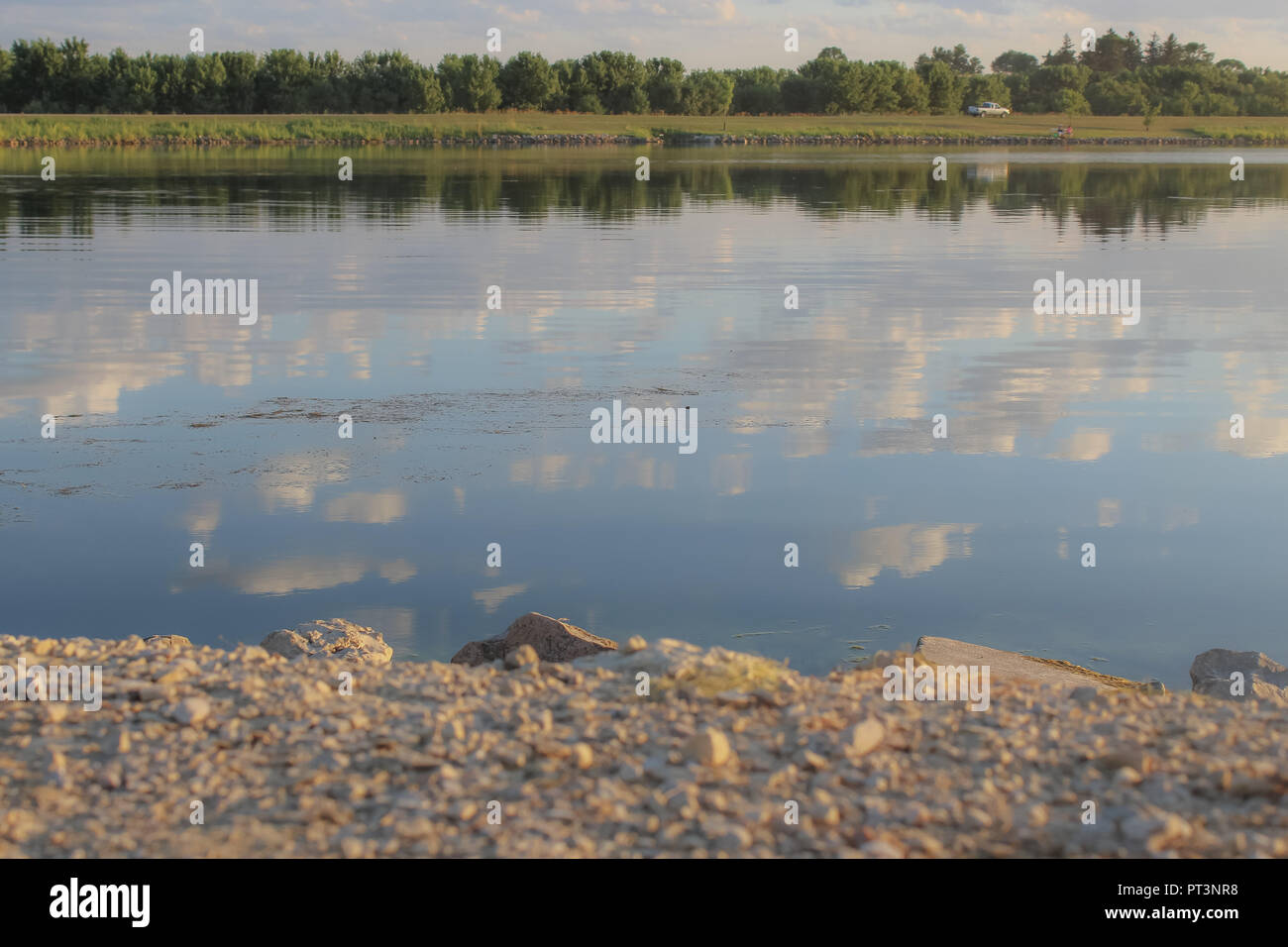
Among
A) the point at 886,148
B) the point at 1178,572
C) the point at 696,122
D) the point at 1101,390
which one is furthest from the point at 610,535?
the point at 696,122

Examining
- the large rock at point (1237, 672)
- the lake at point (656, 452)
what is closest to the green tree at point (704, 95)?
the lake at point (656, 452)

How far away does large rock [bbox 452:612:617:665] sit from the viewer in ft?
28.0

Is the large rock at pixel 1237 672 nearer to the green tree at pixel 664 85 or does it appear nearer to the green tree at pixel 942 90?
the green tree at pixel 664 85

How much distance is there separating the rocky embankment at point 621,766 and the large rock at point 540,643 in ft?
3.33

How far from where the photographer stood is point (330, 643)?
880 cm

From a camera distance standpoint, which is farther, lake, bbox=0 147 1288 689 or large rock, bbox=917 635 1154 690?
lake, bbox=0 147 1288 689

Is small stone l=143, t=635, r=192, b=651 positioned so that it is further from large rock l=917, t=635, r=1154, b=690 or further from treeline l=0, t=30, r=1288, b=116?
treeline l=0, t=30, r=1288, b=116

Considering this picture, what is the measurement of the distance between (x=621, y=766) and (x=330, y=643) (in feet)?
11.2

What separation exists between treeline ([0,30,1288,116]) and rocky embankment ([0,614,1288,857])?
155 metres

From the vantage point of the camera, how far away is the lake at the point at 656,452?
9.99 meters

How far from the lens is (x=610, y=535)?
11.2 meters

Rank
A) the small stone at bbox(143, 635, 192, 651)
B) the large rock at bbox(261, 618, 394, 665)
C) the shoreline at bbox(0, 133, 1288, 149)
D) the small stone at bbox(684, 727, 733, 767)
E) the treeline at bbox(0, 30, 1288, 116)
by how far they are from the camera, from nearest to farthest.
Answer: the small stone at bbox(684, 727, 733, 767) < the small stone at bbox(143, 635, 192, 651) < the large rock at bbox(261, 618, 394, 665) < the shoreline at bbox(0, 133, 1288, 149) < the treeline at bbox(0, 30, 1288, 116)

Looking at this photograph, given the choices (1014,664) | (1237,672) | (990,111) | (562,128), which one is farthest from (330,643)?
(990,111)

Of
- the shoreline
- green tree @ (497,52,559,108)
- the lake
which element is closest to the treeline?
green tree @ (497,52,559,108)
